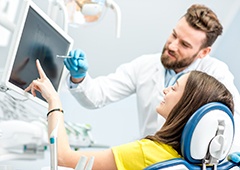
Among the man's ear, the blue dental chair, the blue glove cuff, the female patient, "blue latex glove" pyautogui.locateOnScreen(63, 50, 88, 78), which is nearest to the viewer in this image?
the blue dental chair

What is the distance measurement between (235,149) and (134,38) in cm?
144

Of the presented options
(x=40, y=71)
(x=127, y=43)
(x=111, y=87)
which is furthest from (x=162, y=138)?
(x=127, y=43)

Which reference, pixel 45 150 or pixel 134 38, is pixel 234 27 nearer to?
pixel 134 38

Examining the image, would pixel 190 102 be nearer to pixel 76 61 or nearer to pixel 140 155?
pixel 140 155

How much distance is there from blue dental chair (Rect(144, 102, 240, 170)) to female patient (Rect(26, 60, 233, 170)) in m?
0.09

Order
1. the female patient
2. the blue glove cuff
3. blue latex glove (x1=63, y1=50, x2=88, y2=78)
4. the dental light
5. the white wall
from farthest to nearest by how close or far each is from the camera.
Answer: the white wall → the dental light → the blue glove cuff → blue latex glove (x1=63, y1=50, x2=88, y2=78) → the female patient

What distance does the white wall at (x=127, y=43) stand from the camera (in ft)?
10.1

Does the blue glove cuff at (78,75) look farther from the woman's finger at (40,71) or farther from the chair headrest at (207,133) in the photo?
the chair headrest at (207,133)

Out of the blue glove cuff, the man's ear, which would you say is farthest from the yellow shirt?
A: the man's ear

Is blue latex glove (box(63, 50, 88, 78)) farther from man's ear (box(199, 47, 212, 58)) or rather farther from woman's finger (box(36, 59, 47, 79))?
man's ear (box(199, 47, 212, 58))

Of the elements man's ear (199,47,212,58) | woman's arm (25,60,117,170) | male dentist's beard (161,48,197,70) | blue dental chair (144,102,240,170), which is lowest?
woman's arm (25,60,117,170)

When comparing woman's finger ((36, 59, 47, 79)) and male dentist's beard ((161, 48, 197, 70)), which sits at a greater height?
male dentist's beard ((161, 48, 197, 70))

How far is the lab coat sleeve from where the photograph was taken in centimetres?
245

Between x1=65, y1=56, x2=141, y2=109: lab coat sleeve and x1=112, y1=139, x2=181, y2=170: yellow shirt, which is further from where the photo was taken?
x1=65, y1=56, x2=141, y2=109: lab coat sleeve
